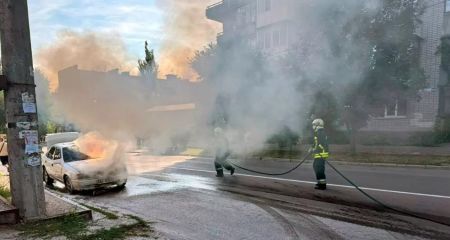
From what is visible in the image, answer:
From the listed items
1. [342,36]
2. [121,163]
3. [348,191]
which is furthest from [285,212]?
[342,36]

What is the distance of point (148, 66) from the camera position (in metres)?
12.7

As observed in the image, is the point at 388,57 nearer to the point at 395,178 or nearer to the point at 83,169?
the point at 395,178

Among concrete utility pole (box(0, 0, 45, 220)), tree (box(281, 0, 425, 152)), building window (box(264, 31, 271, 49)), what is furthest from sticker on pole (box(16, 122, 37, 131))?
building window (box(264, 31, 271, 49))

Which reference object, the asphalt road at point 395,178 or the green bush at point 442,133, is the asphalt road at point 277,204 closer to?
the asphalt road at point 395,178

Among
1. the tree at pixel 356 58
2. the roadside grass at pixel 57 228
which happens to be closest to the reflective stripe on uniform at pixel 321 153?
the tree at pixel 356 58

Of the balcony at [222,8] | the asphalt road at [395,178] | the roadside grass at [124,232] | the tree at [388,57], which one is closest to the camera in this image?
the roadside grass at [124,232]

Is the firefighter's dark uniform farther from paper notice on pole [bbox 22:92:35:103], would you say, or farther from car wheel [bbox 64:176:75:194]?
car wheel [bbox 64:176:75:194]

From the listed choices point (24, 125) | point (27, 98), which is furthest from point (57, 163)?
point (27, 98)

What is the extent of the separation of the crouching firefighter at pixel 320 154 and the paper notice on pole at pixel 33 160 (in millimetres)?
6207

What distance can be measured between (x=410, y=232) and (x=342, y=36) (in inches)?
313

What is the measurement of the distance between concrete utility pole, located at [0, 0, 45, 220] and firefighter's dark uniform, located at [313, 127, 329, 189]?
612 centimetres

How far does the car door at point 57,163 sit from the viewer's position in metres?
10.3

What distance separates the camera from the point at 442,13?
1769cm

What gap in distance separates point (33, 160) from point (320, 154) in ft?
21.0
